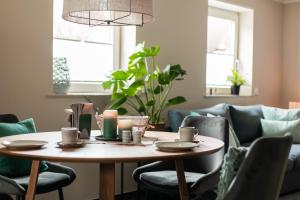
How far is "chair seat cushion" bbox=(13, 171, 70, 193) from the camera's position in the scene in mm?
2400

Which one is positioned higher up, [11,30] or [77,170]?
[11,30]

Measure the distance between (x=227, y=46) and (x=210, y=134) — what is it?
300 cm

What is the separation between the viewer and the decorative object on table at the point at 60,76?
11.4ft

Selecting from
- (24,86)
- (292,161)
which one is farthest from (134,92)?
(292,161)

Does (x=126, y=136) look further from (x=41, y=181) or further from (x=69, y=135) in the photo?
(x=41, y=181)

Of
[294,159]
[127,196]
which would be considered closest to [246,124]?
[294,159]

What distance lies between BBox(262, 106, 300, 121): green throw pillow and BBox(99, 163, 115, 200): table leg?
318cm

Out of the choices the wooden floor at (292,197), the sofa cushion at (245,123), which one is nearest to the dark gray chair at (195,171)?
the wooden floor at (292,197)

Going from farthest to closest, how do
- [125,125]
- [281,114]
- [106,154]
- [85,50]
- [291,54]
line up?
[291,54]
[281,114]
[85,50]
[125,125]
[106,154]

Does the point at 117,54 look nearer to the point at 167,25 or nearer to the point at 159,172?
the point at 167,25

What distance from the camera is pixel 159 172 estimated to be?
276 centimetres

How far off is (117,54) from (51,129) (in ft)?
3.53

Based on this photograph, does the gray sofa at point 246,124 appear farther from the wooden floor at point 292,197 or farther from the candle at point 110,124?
the candle at point 110,124

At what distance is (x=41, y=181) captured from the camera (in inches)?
96.7
